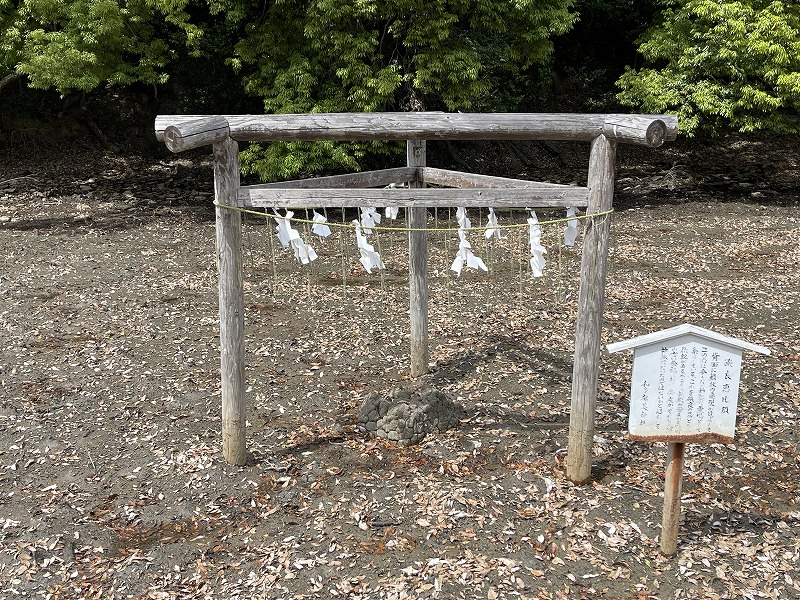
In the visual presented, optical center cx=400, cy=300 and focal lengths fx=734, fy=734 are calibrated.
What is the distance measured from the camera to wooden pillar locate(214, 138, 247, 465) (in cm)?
468

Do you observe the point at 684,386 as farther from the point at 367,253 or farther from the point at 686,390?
the point at 367,253

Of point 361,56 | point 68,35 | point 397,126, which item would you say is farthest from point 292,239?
point 68,35

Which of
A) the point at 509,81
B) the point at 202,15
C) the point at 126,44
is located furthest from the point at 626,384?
the point at 202,15

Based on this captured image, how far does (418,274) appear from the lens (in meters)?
6.53

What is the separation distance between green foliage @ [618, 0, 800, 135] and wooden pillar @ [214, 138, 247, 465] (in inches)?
427

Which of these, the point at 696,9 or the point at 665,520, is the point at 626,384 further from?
the point at 696,9

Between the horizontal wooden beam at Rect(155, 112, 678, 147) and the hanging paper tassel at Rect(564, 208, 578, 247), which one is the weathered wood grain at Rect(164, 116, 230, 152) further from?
the hanging paper tassel at Rect(564, 208, 578, 247)

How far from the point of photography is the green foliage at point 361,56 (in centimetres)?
1198

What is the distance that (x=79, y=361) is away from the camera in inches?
283

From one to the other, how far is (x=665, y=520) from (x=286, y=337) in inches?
182

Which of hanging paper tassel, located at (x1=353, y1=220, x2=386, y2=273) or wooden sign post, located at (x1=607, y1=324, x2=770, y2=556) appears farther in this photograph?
hanging paper tassel, located at (x1=353, y1=220, x2=386, y2=273)

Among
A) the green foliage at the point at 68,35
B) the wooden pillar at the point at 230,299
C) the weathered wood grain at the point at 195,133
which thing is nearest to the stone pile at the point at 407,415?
the wooden pillar at the point at 230,299

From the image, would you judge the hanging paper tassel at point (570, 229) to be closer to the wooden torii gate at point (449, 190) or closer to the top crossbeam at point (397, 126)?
the wooden torii gate at point (449, 190)

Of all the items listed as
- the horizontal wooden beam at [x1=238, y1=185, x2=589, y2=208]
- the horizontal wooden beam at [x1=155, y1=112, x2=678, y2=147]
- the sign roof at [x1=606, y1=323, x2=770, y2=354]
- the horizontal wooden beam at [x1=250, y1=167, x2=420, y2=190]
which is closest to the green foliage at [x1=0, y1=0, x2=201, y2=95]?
the horizontal wooden beam at [x1=250, y1=167, x2=420, y2=190]
